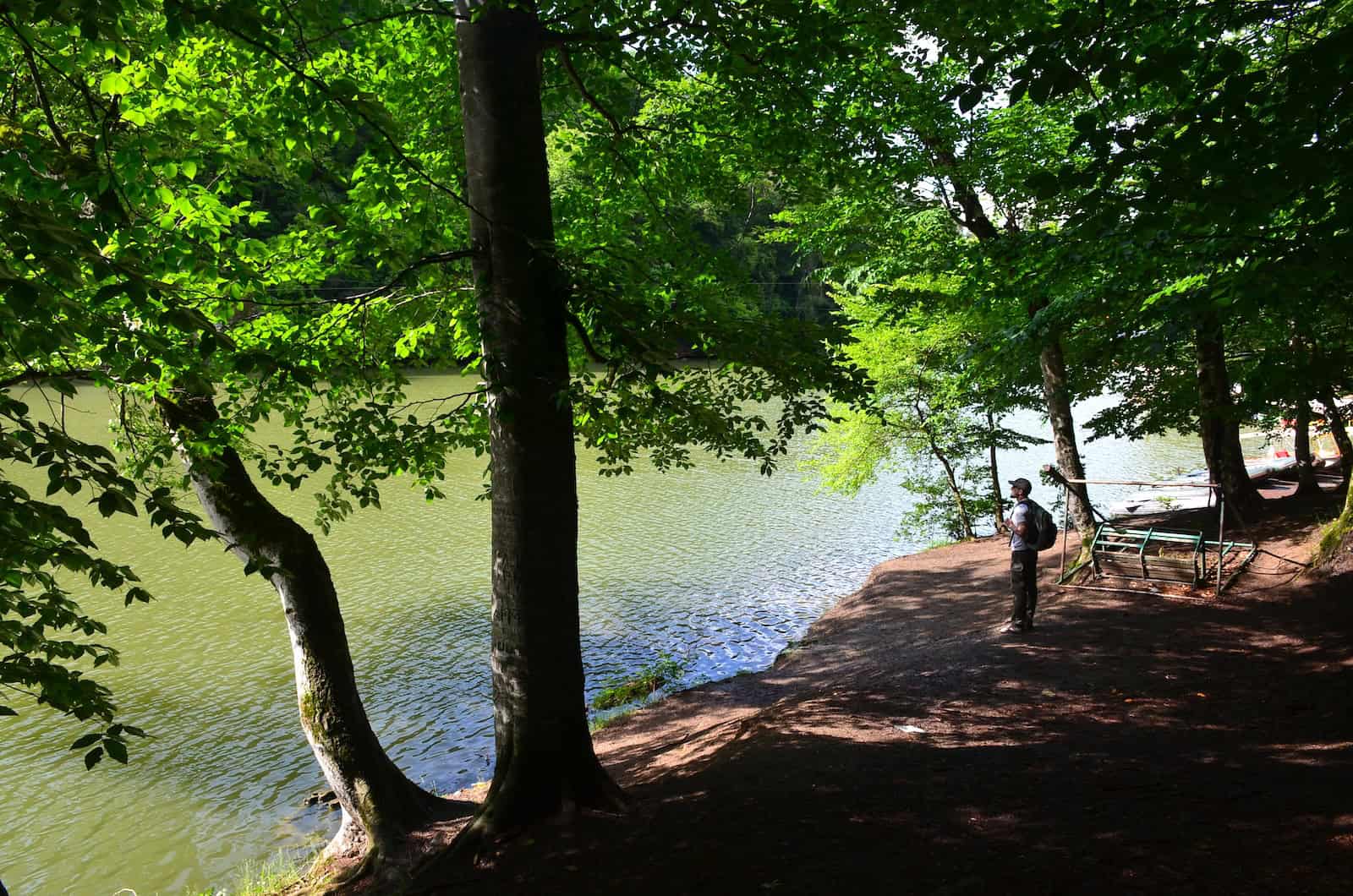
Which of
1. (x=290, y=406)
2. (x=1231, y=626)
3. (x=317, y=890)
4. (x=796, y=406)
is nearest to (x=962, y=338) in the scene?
(x=1231, y=626)

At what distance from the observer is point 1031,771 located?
544 cm

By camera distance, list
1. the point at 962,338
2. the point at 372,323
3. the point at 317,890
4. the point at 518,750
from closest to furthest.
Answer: the point at 518,750 → the point at 317,890 → the point at 372,323 → the point at 962,338

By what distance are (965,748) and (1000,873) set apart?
2.33 m

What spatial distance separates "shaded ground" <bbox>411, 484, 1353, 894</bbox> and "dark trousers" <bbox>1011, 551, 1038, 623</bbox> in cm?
31

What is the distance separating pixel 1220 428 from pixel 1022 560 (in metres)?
5.02

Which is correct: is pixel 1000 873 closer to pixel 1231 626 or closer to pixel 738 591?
pixel 1231 626

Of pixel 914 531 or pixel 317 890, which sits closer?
pixel 317 890

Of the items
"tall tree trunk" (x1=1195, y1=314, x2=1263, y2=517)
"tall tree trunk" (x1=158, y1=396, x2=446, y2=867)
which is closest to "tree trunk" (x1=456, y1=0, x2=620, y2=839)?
"tall tree trunk" (x1=158, y1=396, x2=446, y2=867)

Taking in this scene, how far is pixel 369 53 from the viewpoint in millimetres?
8016

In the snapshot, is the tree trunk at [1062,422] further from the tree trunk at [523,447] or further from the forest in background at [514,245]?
the tree trunk at [523,447]

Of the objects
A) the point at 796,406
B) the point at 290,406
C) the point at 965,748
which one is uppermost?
the point at 290,406

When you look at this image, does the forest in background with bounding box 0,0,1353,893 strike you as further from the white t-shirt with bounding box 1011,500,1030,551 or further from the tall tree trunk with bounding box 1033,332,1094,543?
the tall tree trunk with bounding box 1033,332,1094,543

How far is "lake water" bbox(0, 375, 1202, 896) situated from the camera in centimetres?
953

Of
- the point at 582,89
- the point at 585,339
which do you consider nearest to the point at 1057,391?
the point at 582,89
